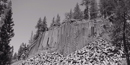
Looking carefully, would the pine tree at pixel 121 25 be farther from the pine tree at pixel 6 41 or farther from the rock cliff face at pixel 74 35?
the pine tree at pixel 6 41

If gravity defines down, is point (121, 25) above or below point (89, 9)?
below

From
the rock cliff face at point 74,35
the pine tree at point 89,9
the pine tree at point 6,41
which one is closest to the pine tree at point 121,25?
the rock cliff face at point 74,35

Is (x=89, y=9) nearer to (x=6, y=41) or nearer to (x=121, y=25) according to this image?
(x=121, y=25)

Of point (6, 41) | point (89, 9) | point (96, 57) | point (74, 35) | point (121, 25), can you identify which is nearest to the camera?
point (121, 25)

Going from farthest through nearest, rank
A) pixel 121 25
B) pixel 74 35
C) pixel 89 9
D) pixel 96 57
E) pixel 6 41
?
1. pixel 89 9
2. pixel 74 35
3. pixel 96 57
4. pixel 6 41
5. pixel 121 25

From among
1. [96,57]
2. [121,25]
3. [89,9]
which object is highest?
[89,9]

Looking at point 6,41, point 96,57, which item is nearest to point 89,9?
point 96,57

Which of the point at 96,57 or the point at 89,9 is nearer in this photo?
the point at 96,57

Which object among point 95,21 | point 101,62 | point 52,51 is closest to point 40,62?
point 52,51

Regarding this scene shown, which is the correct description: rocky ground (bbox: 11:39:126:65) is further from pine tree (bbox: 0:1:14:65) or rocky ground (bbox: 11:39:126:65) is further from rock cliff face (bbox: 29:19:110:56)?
pine tree (bbox: 0:1:14:65)

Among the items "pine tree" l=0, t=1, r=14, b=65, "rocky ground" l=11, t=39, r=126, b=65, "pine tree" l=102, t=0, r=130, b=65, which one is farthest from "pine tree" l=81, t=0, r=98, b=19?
"pine tree" l=0, t=1, r=14, b=65

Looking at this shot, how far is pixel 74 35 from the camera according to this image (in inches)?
1024

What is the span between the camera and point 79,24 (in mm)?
27016

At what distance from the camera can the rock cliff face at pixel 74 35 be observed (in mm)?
24234
